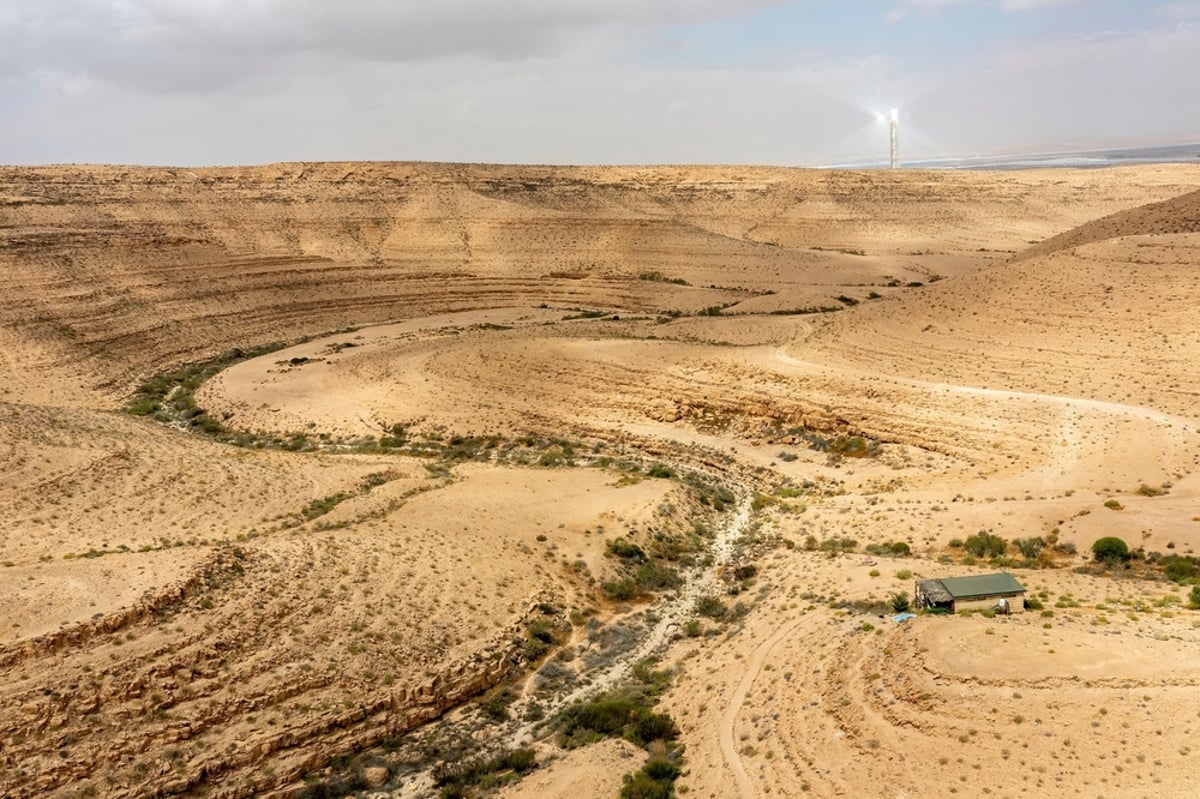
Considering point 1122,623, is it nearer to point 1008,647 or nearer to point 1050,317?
point 1008,647

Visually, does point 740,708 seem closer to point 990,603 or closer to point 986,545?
point 990,603

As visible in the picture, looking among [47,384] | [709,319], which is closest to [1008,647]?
[709,319]

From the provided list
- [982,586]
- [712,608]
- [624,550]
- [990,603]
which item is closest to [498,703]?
[712,608]

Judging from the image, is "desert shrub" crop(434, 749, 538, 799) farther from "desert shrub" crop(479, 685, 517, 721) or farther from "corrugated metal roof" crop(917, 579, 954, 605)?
"corrugated metal roof" crop(917, 579, 954, 605)

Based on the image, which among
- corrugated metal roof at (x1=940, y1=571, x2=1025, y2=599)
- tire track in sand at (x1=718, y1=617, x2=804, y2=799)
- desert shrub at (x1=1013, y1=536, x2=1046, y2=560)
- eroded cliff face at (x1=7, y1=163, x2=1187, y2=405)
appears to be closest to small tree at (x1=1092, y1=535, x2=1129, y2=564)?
desert shrub at (x1=1013, y1=536, x2=1046, y2=560)

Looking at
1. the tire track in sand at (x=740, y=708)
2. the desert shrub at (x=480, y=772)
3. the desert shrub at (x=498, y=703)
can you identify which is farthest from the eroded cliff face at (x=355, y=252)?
the tire track in sand at (x=740, y=708)

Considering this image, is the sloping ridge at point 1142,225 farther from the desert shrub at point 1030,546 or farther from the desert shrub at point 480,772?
the desert shrub at point 480,772
